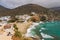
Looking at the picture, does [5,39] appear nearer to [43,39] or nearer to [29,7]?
[43,39]

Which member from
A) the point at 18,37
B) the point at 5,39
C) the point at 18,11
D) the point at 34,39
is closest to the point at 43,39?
the point at 34,39

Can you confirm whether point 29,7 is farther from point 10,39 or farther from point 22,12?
point 10,39

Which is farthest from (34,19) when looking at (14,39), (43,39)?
(14,39)

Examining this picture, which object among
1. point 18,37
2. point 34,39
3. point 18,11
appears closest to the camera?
point 18,37

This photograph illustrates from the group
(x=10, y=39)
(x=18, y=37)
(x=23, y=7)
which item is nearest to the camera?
(x=10, y=39)

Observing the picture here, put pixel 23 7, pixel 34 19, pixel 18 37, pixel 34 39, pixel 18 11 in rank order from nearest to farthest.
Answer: pixel 18 37 < pixel 34 39 < pixel 34 19 < pixel 18 11 < pixel 23 7

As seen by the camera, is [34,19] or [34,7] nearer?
[34,19]

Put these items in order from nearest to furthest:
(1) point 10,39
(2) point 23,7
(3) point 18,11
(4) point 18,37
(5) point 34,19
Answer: (1) point 10,39
(4) point 18,37
(5) point 34,19
(3) point 18,11
(2) point 23,7

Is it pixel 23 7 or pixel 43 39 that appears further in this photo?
pixel 23 7
